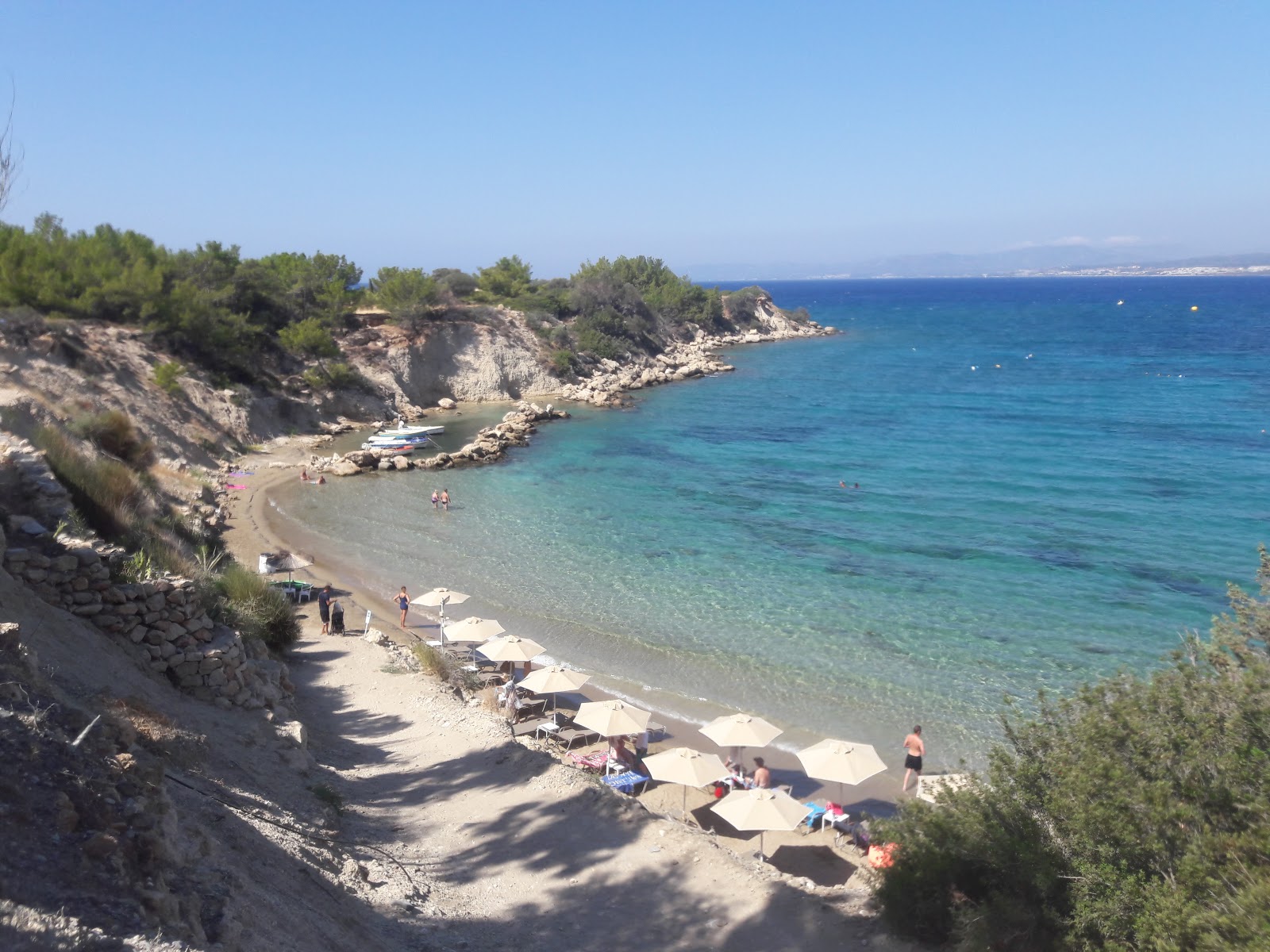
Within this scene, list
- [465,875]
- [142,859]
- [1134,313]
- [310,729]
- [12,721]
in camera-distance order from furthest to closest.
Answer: [1134,313], [310,729], [465,875], [12,721], [142,859]

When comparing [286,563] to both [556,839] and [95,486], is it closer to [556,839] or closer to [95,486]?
[95,486]

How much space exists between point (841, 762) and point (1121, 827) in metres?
6.06

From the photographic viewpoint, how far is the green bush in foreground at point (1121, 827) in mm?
6125

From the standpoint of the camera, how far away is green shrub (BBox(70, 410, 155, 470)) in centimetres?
1876

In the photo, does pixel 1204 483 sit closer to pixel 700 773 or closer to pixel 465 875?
pixel 700 773

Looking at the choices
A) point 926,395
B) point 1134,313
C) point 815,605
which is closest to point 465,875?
point 815,605

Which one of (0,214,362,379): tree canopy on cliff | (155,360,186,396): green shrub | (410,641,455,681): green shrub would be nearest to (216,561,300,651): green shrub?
(410,641,455,681): green shrub

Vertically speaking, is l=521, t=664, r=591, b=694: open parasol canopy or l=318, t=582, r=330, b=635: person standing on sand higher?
l=318, t=582, r=330, b=635: person standing on sand

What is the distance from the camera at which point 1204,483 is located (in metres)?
31.0

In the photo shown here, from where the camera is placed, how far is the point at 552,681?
15.4 metres

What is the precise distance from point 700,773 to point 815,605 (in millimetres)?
8660

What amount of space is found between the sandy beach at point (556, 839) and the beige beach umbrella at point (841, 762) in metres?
0.93

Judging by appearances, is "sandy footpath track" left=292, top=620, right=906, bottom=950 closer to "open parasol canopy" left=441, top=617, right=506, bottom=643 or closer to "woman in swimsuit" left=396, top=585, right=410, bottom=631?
"open parasol canopy" left=441, top=617, right=506, bottom=643

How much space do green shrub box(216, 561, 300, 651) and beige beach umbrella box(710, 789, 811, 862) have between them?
786 centimetres
